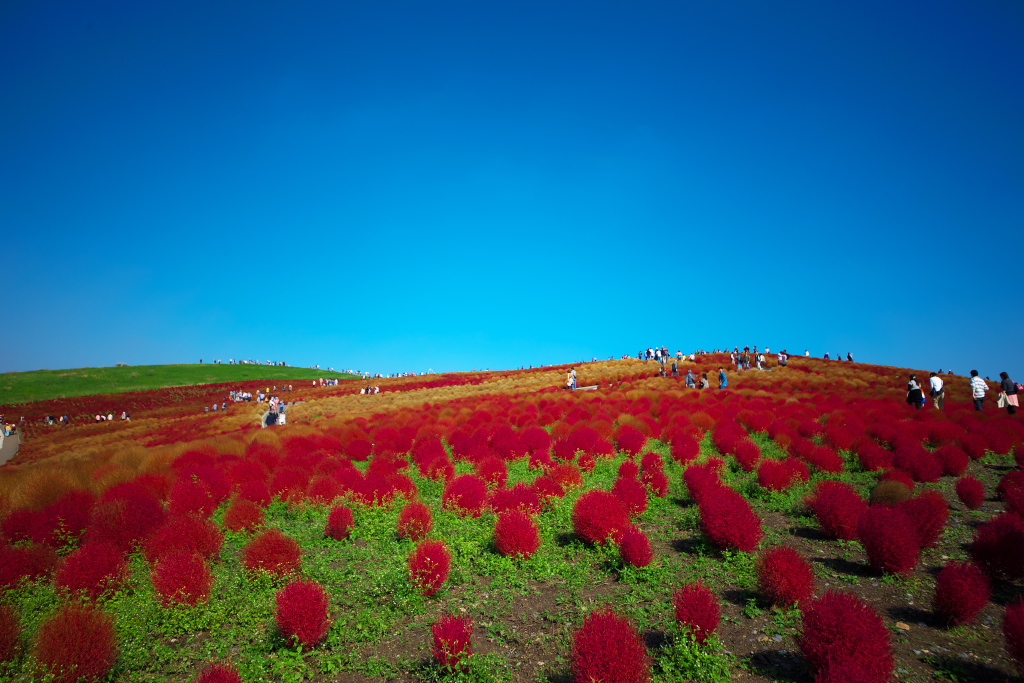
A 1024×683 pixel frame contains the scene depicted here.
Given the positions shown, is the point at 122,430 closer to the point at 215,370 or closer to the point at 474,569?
the point at 474,569

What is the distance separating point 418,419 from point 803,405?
16485 millimetres

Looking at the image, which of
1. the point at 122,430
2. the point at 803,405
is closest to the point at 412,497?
the point at 803,405

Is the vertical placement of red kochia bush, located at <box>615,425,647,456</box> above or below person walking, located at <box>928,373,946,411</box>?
below

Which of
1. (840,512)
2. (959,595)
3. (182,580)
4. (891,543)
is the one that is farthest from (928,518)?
(182,580)

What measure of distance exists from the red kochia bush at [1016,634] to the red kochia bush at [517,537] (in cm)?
570

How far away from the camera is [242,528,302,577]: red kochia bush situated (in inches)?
296

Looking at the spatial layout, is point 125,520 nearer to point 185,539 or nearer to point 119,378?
point 185,539

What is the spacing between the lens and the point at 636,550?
299 inches

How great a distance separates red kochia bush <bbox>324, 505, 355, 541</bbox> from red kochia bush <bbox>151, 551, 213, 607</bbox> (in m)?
2.48

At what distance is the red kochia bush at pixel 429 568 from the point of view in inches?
276

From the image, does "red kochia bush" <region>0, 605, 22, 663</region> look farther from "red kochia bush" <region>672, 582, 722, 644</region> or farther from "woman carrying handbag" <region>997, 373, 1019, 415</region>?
"woman carrying handbag" <region>997, 373, 1019, 415</region>

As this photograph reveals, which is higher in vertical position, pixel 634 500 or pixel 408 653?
pixel 634 500

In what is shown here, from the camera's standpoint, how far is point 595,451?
14.3m

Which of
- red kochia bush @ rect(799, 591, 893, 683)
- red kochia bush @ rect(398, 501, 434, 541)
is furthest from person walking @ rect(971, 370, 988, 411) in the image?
red kochia bush @ rect(398, 501, 434, 541)
